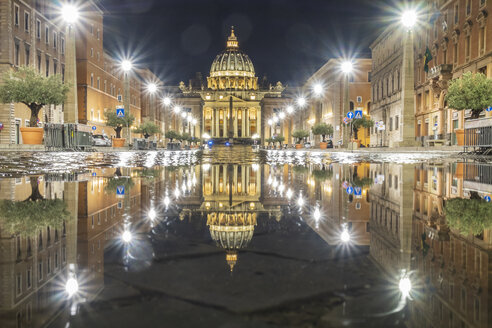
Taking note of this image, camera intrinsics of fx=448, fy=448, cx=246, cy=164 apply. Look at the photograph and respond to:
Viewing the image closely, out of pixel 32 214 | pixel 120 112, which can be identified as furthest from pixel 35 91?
pixel 32 214

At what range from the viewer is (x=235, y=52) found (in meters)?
170

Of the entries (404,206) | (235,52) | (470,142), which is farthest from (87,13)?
(235,52)

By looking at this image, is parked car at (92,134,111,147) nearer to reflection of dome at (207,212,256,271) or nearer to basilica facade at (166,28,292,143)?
reflection of dome at (207,212,256,271)

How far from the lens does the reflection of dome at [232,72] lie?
159 metres

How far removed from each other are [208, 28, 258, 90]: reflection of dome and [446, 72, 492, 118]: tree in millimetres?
131559

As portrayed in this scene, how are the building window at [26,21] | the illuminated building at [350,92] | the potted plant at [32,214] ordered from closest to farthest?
the potted plant at [32,214] → the building window at [26,21] → the illuminated building at [350,92]

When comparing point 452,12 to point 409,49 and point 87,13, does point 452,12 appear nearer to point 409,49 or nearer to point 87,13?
point 409,49

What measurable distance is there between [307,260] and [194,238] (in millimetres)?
658

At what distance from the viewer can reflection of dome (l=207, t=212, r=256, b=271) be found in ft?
6.48

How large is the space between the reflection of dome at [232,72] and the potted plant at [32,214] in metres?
153

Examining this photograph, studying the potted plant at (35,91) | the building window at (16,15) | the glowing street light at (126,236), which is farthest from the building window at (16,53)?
the glowing street light at (126,236)

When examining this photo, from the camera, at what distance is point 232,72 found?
529 ft

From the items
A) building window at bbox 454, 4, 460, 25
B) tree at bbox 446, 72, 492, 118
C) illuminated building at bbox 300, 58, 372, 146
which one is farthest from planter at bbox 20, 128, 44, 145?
illuminated building at bbox 300, 58, 372, 146

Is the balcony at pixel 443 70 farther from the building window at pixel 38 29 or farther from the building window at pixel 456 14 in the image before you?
the building window at pixel 38 29
